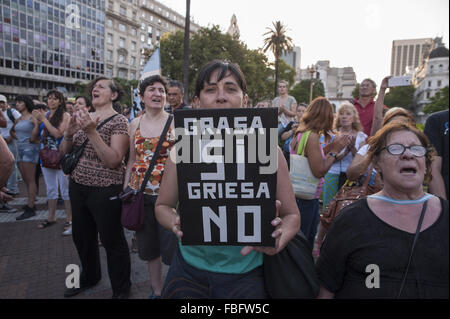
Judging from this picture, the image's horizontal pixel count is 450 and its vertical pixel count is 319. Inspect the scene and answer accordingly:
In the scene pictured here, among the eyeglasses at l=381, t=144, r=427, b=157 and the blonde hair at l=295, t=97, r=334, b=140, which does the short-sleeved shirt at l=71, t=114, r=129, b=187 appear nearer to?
the blonde hair at l=295, t=97, r=334, b=140

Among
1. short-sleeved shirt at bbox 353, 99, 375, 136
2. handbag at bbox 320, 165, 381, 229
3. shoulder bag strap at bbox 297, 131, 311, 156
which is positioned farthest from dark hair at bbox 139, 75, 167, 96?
short-sleeved shirt at bbox 353, 99, 375, 136

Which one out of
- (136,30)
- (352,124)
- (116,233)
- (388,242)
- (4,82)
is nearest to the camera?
(388,242)

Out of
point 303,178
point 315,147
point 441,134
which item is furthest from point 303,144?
point 441,134

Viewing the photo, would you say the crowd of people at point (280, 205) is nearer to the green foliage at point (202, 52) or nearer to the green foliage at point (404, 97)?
the green foliage at point (202, 52)

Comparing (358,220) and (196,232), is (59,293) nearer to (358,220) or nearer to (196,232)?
(196,232)

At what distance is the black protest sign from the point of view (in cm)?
126

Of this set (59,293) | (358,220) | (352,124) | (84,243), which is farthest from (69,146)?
(352,124)

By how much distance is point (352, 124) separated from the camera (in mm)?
4207

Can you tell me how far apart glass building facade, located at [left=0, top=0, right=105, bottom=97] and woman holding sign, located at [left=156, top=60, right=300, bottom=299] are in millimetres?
44594

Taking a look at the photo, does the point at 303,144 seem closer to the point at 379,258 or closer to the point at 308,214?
the point at 308,214

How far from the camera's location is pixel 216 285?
1.46 m

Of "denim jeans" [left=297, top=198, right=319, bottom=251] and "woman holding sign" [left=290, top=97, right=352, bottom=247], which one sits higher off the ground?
"woman holding sign" [left=290, top=97, right=352, bottom=247]
